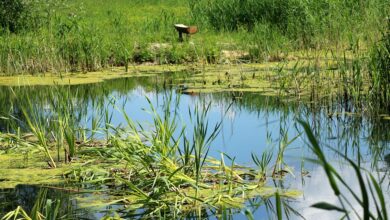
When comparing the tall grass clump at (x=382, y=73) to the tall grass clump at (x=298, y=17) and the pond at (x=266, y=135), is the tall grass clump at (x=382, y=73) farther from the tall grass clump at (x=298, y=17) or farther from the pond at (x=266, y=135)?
the tall grass clump at (x=298, y=17)

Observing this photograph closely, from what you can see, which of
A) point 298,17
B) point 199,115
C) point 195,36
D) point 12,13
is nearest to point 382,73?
point 199,115

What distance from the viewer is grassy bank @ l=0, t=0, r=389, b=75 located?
12320mm

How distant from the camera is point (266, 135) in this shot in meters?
7.40

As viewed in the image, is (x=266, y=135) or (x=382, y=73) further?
(x=382, y=73)

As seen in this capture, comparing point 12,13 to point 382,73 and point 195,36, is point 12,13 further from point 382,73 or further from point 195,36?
point 382,73

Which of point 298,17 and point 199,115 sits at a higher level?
point 298,17

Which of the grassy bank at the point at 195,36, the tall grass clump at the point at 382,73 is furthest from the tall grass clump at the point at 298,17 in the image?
the tall grass clump at the point at 382,73

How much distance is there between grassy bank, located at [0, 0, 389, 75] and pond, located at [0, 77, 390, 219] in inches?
49.0

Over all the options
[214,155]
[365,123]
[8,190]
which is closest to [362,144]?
[365,123]

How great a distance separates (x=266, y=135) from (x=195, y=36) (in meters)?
7.86

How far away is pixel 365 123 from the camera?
778 centimetres

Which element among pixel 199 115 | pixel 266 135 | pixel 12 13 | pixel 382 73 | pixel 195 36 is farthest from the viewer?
pixel 195 36

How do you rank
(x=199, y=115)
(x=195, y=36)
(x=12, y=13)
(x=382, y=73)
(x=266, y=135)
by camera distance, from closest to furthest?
1. (x=266, y=135)
2. (x=382, y=73)
3. (x=199, y=115)
4. (x=12, y=13)
5. (x=195, y=36)

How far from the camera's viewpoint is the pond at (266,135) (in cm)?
508
